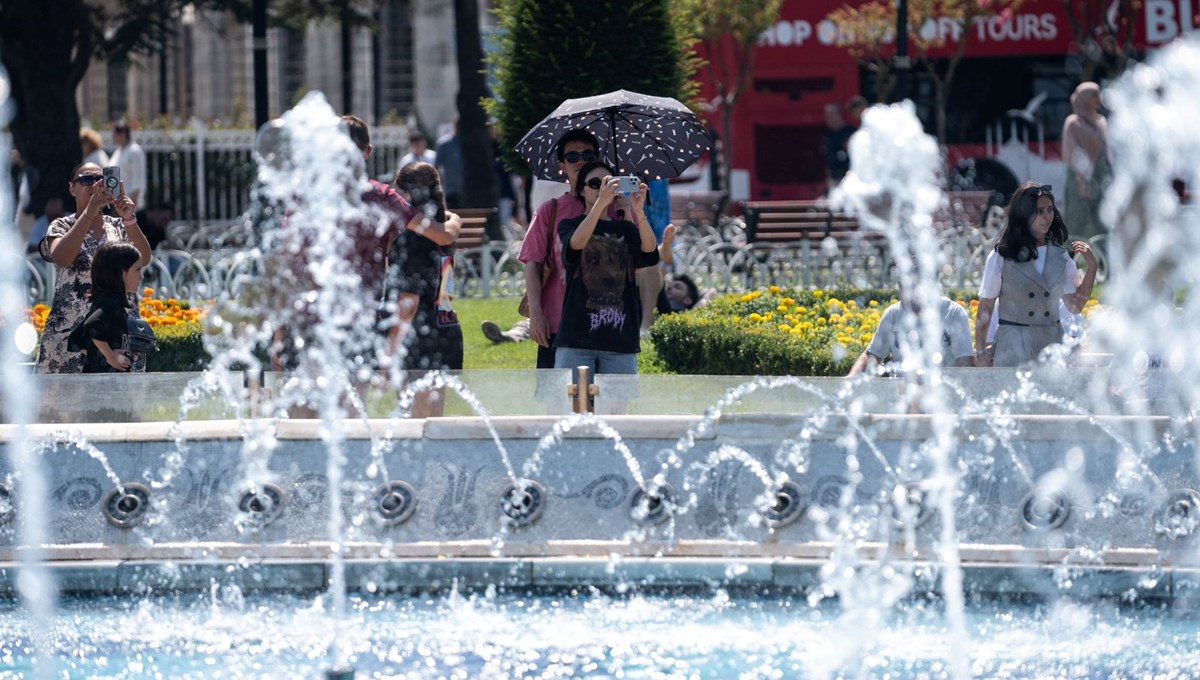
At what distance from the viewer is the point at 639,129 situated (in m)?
9.79

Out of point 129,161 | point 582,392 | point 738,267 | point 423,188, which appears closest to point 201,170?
point 129,161

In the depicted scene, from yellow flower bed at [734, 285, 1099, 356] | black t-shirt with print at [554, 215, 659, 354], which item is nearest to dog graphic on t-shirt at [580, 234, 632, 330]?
black t-shirt with print at [554, 215, 659, 354]

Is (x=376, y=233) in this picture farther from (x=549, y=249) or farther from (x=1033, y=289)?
(x=1033, y=289)

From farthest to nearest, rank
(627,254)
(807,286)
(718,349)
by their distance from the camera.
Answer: (807,286) < (718,349) < (627,254)

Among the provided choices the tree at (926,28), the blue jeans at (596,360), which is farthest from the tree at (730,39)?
the blue jeans at (596,360)

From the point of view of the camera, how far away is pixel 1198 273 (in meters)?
6.44

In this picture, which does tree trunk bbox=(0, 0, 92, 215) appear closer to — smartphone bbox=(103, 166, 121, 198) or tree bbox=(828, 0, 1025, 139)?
tree bbox=(828, 0, 1025, 139)

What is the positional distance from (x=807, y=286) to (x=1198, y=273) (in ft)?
26.6

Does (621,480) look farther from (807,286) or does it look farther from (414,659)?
(807,286)

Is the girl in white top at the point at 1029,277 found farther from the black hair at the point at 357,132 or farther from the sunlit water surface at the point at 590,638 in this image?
the black hair at the point at 357,132

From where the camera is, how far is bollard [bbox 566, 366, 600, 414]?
6.93m

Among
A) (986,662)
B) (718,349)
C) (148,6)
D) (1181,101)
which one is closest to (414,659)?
(986,662)

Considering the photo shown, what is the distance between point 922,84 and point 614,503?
17762 millimetres

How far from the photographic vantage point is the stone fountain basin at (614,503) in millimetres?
6656
